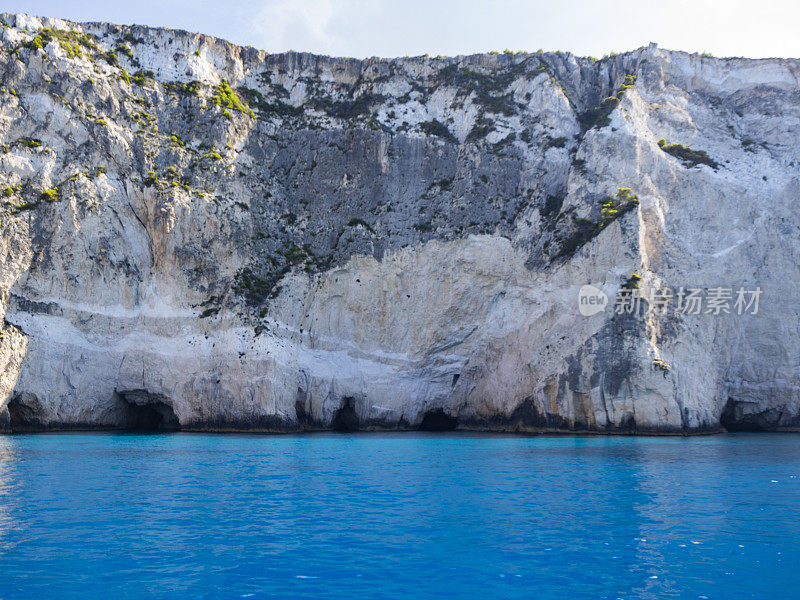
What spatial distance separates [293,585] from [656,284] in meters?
37.0

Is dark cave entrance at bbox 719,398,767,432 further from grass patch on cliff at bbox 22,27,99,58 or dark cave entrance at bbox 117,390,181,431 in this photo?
grass patch on cliff at bbox 22,27,99,58

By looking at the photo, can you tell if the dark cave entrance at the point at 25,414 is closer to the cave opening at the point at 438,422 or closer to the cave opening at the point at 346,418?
the cave opening at the point at 346,418

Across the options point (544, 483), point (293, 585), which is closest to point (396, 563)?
point (293, 585)

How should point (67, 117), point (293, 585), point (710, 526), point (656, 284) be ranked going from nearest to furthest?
point (293, 585), point (710, 526), point (656, 284), point (67, 117)

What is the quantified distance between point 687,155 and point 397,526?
4365 centimetres

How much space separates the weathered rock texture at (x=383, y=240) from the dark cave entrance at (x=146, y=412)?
0.76 feet

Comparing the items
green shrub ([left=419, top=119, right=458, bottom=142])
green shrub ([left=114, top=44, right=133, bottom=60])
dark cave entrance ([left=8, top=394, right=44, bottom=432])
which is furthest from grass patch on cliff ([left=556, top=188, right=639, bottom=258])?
green shrub ([left=114, top=44, right=133, bottom=60])

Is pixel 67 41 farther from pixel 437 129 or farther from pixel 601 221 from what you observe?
pixel 601 221

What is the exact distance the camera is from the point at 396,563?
39.3ft

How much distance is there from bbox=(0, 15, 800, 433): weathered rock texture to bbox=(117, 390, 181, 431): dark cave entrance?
0.23 meters

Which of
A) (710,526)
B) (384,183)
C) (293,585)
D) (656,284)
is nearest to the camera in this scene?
(293,585)

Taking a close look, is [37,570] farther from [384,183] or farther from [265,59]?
[265,59]

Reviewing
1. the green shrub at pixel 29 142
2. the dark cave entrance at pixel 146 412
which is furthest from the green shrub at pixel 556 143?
the green shrub at pixel 29 142

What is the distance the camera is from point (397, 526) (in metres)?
14.8
